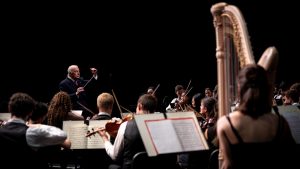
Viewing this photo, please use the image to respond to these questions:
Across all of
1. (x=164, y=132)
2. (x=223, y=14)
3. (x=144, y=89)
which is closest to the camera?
(x=223, y=14)

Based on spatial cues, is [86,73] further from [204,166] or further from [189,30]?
[204,166]

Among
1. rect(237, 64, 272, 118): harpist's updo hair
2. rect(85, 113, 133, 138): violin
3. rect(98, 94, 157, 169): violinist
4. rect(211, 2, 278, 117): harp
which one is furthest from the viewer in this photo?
rect(85, 113, 133, 138): violin

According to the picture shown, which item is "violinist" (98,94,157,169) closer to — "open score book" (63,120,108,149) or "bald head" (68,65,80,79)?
"open score book" (63,120,108,149)

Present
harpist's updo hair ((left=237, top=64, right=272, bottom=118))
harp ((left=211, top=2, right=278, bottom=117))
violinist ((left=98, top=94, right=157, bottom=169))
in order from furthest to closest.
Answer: violinist ((left=98, top=94, right=157, bottom=169)), harp ((left=211, top=2, right=278, bottom=117)), harpist's updo hair ((left=237, top=64, right=272, bottom=118))

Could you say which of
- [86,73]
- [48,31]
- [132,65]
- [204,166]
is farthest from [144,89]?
[204,166]

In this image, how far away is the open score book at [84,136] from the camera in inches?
151

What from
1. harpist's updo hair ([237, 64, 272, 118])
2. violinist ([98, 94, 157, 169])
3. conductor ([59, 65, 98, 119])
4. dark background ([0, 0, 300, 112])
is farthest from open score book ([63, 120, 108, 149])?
dark background ([0, 0, 300, 112])

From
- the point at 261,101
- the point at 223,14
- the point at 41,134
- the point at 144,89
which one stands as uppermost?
the point at 223,14

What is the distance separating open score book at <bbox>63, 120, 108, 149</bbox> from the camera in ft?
12.6

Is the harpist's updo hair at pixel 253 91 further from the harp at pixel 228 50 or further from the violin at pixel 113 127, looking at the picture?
the violin at pixel 113 127

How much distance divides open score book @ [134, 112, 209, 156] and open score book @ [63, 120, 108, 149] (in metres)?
0.83

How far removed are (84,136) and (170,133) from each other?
1058mm

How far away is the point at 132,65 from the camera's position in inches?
412

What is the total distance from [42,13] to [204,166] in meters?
6.47
